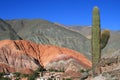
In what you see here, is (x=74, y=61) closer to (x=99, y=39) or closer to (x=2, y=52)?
(x=2, y=52)

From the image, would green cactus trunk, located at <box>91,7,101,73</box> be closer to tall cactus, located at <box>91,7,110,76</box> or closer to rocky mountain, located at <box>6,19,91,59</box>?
tall cactus, located at <box>91,7,110,76</box>

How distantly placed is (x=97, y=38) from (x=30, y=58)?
1911 inches

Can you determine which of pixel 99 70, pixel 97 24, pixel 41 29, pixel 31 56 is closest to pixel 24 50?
pixel 31 56

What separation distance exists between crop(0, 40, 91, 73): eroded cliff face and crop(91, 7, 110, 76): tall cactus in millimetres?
38917

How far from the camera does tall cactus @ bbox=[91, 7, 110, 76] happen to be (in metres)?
23.5

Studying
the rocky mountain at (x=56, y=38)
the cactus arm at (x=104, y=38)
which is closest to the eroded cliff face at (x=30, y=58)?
the rocky mountain at (x=56, y=38)

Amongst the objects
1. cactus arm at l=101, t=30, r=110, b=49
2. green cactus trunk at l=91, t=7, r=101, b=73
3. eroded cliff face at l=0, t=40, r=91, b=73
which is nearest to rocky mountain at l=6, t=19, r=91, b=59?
eroded cliff face at l=0, t=40, r=91, b=73

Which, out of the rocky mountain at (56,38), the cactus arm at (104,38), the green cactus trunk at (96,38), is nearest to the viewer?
the green cactus trunk at (96,38)

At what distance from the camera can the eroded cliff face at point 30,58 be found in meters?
67.5

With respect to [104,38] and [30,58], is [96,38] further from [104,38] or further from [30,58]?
[30,58]

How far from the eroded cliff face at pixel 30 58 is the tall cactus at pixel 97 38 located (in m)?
38.9

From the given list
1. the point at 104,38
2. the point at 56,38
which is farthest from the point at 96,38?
the point at 56,38

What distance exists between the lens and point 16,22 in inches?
5536

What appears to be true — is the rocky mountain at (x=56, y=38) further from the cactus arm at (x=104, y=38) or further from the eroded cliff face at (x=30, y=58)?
the cactus arm at (x=104, y=38)
